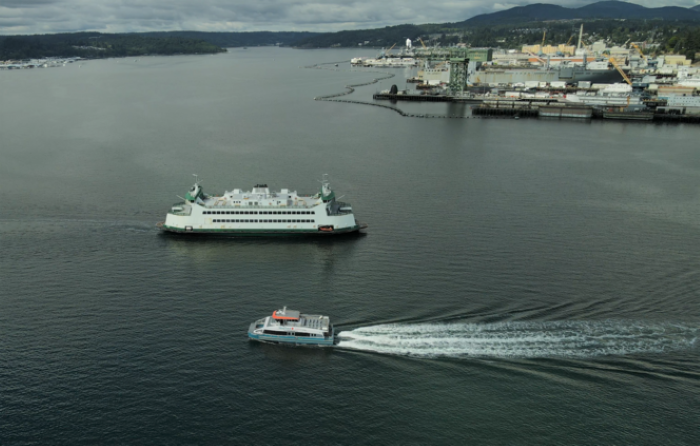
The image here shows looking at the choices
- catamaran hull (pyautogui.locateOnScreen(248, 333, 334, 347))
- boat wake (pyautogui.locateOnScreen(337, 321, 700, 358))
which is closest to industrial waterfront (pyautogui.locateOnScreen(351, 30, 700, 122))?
boat wake (pyautogui.locateOnScreen(337, 321, 700, 358))

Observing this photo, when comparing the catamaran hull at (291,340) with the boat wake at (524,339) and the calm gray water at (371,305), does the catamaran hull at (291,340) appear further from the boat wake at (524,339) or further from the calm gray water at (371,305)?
the boat wake at (524,339)

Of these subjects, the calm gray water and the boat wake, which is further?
the boat wake

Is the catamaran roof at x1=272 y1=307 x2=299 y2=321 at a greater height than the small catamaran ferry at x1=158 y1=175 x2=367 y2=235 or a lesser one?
lesser

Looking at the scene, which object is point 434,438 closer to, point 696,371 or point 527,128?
point 696,371

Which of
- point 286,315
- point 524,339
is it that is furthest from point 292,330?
point 524,339

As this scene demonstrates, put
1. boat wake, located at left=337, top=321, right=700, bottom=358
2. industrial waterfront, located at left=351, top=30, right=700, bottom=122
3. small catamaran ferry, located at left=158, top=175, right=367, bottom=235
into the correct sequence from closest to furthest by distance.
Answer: boat wake, located at left=337, top=321, right=700, bottom=358 < small catamaran ferry, located at left=158, top=175, right=367, bottom=235 < industrial waterfront, located at left=351, top=30, right=700, bottom=122

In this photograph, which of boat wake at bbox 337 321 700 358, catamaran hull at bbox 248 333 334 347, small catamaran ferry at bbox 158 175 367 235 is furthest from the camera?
small catamaran ferry at bbox 158 175 367 235

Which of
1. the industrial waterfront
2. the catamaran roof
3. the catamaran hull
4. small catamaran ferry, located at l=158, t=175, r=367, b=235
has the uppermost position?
the industrial waterfront

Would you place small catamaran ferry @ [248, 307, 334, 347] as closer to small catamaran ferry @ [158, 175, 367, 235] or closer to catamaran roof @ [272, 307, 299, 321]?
catamaran roof @ [272, 307, 299, 321]

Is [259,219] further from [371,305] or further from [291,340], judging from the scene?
[291,340]

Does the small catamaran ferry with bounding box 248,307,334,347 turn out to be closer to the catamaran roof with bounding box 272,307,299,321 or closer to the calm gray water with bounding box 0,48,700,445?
the catamaran roof with bounding box 272,307,299,321
